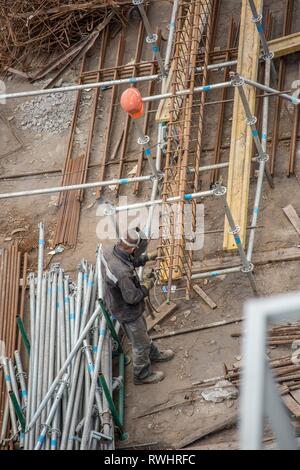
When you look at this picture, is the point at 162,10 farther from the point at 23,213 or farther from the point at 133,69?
the point at 23,213

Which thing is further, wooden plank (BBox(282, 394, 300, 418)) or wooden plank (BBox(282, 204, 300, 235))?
wooden plank (BBox(282, 204, 300, 235))

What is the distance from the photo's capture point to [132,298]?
10180mm

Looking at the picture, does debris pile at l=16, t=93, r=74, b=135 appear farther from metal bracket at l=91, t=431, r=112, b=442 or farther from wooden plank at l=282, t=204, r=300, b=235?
metal bracket at l=91, t=431, r=112, b=442

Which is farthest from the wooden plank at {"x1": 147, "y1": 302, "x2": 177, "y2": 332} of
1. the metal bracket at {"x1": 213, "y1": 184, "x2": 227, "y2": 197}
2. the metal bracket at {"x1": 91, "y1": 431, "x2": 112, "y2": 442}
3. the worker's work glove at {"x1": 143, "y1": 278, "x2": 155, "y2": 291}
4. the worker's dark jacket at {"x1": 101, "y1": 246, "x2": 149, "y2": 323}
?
the metal bracket at {"x1": 213, "y1": 184, "x2": 227, "y2": 197}

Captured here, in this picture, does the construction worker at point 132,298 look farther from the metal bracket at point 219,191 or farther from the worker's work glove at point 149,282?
the metal bracket at point 219,191

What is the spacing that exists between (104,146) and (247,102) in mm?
3038

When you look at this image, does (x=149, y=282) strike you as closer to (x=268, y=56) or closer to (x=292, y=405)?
(x=292, y=405)

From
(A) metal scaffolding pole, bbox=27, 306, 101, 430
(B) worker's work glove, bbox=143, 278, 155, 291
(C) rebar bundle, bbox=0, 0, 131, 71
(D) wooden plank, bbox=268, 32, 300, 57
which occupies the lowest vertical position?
(A) metal scaffolding pole, bbox=27, 306, 101, 430

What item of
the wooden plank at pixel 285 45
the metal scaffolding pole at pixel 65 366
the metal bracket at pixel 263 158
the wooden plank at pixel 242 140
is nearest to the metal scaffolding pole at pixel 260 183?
the metal bracket at pixel 263 158

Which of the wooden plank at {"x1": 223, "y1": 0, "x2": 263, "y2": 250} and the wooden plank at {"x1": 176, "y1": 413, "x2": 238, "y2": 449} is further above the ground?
the wooden plank at {"x1": 223, "y1": 0, "x2": 263, "y2": 250}

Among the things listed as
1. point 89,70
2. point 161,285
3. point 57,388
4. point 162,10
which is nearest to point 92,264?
point 161,285

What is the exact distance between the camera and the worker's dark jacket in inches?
399

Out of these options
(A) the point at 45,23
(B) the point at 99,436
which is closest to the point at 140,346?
(B) the point at 99,436

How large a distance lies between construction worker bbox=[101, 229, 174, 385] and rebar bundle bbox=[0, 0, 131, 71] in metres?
5.80
